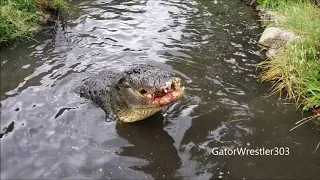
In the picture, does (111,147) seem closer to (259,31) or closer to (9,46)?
(9,46)

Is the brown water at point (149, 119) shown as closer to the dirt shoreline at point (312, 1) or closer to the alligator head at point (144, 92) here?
the dirt shoreline at point (312, 1)

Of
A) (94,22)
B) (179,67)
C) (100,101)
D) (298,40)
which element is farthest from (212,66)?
(94,22)

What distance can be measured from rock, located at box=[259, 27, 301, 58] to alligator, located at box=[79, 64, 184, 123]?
3960 millimetres

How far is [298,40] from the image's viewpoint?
7484 millimetres

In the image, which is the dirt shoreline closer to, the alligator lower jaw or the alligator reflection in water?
the alligator reflection in water

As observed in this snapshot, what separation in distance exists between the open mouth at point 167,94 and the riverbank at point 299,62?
2.49 m

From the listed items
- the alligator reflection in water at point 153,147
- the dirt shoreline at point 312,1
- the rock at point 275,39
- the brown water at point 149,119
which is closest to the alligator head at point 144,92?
the alligator reflection in water at point 153,147

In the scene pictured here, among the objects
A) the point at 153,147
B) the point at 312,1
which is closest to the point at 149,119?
the point at 153,147

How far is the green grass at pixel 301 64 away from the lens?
623cm

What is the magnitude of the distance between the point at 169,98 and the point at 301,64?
133 inches

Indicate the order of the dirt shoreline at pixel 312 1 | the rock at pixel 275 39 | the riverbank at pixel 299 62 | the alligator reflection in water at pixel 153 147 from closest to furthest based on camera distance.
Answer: the alligator reflection in water at pixel 153 147 → the dirt shoreline at pixel 312 1 → the riverbank at pixel 299 62 → the rock at pixel 275 39

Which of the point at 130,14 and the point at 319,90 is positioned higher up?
the point at 130,14

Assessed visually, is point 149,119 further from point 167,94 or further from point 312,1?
point 312,1

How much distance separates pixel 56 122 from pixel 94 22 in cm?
535
